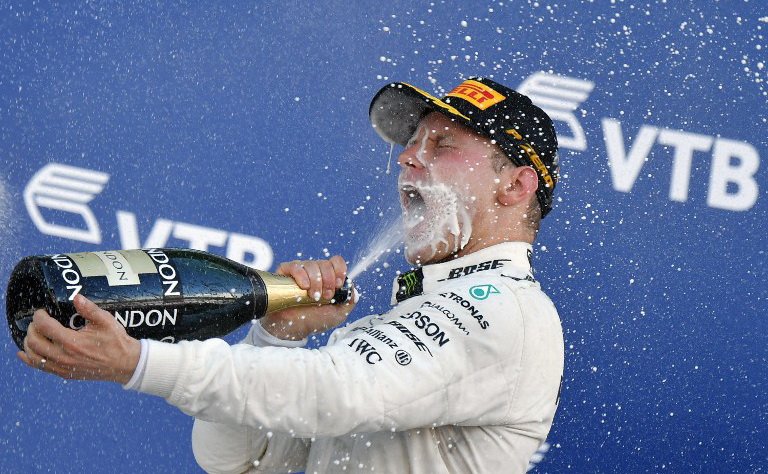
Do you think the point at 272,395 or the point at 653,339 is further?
the point at 653,339

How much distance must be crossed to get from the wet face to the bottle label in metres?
0.53

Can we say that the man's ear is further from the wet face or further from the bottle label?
the bottle label

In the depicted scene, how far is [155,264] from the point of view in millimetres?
1696

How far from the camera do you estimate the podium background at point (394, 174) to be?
265 centimetres

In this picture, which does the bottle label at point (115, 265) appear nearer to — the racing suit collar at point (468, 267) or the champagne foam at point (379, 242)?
the racing suit collar at point (468, 267)

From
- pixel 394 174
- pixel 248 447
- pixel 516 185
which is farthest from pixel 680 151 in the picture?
pixel 248 447

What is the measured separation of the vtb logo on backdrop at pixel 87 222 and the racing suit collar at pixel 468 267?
31.2 inches

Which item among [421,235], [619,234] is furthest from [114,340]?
[619,234]

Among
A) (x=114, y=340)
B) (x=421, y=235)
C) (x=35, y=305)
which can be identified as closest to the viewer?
(x=114, y=340)

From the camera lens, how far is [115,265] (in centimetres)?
164

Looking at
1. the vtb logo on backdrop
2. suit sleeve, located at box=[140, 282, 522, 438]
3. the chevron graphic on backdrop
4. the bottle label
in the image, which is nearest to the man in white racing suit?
suit sleeve, located at box=[140, 282, 522, 438]

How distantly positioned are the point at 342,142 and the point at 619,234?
0.67m

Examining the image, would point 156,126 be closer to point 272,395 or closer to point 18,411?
point 18,411

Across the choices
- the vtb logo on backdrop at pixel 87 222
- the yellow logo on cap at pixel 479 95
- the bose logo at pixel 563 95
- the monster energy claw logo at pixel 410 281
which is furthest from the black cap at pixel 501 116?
the vtb logo on backdrop at pixel 87 222
